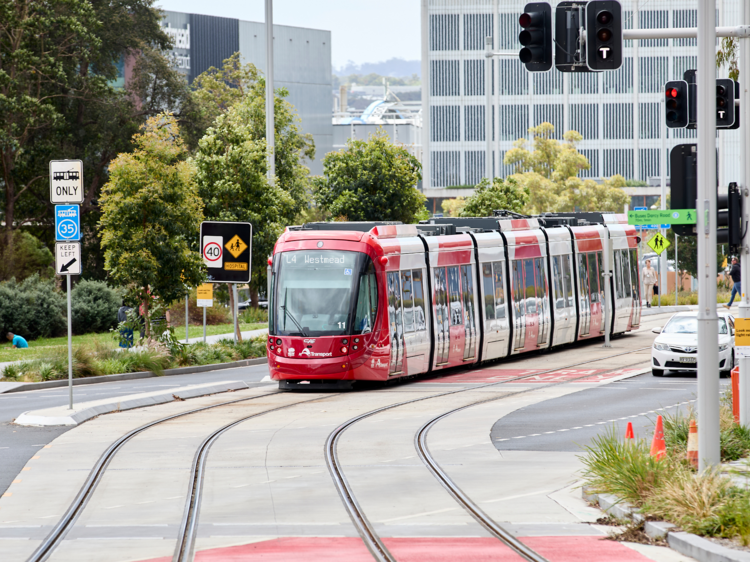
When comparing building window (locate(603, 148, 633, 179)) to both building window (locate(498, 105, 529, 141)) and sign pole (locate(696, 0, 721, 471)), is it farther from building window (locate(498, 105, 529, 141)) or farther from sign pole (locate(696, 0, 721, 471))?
sign pole (locate(696, 0, 721, 471))

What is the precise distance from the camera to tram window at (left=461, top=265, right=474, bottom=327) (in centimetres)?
2536

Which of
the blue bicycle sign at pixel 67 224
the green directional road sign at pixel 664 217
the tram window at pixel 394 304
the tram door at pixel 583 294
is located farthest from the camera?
the tram door at pixel 583 294

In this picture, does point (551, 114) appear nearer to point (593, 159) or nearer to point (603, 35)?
point (593, 159)

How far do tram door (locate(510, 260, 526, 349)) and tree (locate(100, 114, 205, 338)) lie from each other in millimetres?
7945

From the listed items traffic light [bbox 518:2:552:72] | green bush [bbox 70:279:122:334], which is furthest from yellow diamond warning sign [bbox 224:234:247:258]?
traffic light [bbox 518:2:552:72]

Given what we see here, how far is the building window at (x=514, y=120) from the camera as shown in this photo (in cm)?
10938

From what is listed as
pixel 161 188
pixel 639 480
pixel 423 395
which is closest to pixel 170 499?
pixel 639 480

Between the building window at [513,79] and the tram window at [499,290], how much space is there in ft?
276

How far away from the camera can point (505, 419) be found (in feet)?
57.5

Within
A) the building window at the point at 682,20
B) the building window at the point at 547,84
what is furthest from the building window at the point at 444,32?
the building window at the point at 682,20

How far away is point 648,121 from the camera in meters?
109

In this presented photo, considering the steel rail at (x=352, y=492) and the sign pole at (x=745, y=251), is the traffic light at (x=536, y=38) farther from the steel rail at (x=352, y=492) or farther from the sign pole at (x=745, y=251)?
the steel rail at (x=352, y=492)

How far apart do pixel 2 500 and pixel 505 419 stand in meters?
8.37

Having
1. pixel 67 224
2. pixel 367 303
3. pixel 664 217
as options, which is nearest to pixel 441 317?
pixel 367 303
